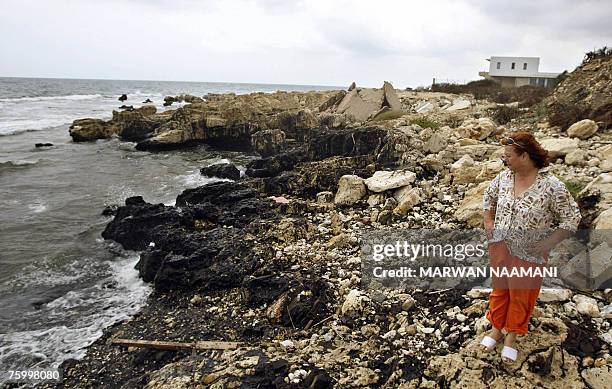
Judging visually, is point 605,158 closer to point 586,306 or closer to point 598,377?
point 586,306

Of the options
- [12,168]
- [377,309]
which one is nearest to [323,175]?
[377,309]

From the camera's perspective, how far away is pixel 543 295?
4.03 m

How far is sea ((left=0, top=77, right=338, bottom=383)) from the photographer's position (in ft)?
21.0

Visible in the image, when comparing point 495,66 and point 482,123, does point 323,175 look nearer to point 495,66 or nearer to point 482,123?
point 482,123

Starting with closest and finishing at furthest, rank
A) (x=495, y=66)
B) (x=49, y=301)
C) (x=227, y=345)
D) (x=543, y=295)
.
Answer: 1. (x=543, y=295)
2. (x=227, y=345)
3. (x=49, y=301)
4. (x=495, y=66)

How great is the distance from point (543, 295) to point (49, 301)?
797cm

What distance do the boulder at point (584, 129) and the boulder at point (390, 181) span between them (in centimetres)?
368

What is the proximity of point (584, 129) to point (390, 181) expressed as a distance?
14.5 ft

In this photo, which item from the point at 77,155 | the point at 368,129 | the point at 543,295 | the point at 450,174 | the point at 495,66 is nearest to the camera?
the point at 543,295

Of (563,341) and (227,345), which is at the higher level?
(563,341)

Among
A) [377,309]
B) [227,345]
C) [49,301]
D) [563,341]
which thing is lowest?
[49,301]

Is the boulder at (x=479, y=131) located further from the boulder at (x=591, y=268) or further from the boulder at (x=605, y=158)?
the boulder at (x=591, y=268)

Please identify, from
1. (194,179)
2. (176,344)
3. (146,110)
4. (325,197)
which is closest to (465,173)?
(325,197)

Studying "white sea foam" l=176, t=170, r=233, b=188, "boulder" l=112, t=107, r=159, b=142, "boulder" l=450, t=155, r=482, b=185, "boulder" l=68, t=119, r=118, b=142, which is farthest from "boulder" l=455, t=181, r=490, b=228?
"boulder" l=68, t=119, r=118, b=142
